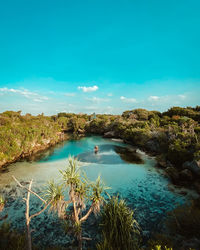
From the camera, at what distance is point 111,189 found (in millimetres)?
13422

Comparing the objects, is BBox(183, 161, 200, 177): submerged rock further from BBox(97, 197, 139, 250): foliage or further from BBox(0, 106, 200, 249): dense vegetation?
BBox(97, 197, 139, 250): foliage

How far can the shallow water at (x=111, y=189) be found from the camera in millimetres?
8680

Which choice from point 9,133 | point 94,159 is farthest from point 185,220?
point 9,133

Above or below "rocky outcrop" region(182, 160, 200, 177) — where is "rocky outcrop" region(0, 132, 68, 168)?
below

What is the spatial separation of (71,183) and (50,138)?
1191 inches

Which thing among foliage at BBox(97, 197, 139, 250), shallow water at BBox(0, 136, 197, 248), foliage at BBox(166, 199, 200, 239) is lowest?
shallow water at BBox(0, 136, 197, 248)

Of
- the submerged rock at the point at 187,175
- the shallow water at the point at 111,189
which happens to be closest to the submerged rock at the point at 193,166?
the submerged rock at the point at 187,175

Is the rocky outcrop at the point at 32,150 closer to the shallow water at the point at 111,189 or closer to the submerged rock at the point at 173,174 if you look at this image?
the shallow water at the point at 111,189

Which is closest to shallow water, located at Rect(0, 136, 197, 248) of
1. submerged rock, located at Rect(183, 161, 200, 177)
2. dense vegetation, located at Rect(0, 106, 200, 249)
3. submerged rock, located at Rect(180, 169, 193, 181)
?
dense vegetation, located at Rect(0, 106, 200, 249)

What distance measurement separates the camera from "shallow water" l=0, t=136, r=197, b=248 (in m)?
8.68

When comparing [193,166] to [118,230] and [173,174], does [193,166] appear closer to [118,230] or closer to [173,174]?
[173,174]

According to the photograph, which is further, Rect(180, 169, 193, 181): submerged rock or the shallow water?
Rect(180, 169, 193, 181): submerged rock

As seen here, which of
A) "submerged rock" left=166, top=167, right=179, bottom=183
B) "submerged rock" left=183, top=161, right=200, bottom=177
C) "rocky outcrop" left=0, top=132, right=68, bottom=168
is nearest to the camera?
"submerged rock" left=183, top=161, right=200, bottom=177

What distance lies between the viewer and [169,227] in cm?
827
